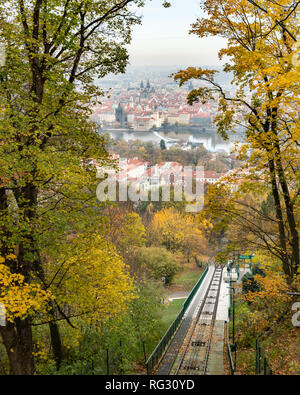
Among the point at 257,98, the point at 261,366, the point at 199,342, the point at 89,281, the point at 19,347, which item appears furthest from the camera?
the point at 199,342

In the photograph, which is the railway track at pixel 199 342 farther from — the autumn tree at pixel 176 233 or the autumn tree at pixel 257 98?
the autumn tree at pixel 176 233

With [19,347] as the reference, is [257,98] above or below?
above

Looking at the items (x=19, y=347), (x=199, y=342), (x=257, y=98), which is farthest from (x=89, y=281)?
(x=199, y=342)

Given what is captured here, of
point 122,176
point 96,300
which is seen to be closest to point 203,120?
point 122,176

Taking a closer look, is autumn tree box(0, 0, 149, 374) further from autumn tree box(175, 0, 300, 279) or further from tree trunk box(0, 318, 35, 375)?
autumn tree box(175, 0, 300, 279)

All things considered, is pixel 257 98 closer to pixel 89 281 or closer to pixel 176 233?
pixel 89 281

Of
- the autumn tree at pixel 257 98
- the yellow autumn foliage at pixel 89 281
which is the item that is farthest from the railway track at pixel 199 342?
the yellow autumn foliage at pixel 89 281
